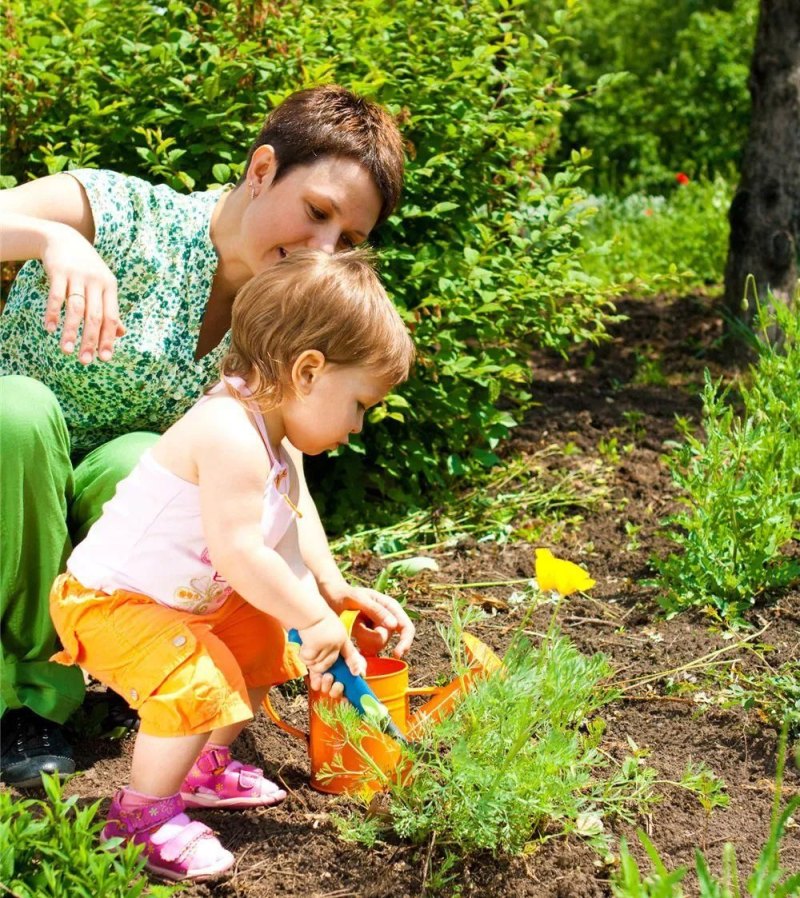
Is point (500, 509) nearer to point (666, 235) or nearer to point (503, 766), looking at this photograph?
point (503, 766)

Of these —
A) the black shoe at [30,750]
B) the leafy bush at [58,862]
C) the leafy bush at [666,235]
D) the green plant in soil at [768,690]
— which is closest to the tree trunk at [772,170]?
the leafy bush at [666,235]

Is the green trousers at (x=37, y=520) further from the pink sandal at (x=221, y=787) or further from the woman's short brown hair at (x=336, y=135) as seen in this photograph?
the woman's short brown hair at (x=336, y=135)

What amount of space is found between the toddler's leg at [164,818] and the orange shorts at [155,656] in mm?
35

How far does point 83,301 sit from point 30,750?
3.00 feet

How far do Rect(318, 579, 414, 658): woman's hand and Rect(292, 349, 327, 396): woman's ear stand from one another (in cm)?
46

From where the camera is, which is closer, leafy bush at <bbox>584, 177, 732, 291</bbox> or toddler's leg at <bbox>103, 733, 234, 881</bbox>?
toddler's leg at <bbox>103, 733, 234, 881</bbox>

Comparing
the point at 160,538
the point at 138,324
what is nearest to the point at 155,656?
the point at 160,538

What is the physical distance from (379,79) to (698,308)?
9.53 ft

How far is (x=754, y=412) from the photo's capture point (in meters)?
3.05

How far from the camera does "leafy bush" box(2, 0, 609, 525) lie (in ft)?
10.6

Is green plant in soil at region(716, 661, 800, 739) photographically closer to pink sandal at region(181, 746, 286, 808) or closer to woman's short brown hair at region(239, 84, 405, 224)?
pink sandal at region(181, 746, 286, 808)

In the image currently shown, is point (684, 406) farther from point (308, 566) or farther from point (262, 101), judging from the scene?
point (308, 566)

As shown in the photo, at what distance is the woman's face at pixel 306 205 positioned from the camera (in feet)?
8.14

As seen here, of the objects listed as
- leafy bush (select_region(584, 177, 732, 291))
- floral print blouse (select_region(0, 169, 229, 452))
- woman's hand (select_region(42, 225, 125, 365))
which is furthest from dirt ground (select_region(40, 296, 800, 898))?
leafy bush (select_region(584, 177, 732, 291))
